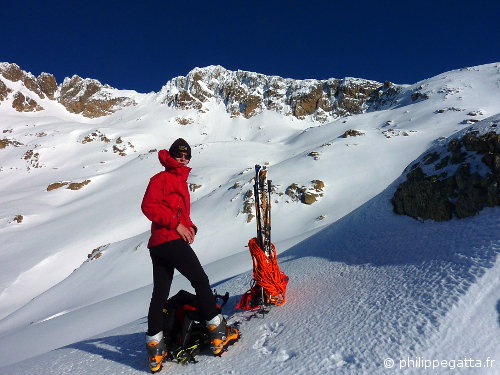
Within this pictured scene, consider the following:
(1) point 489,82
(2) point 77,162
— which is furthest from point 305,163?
(2) point 77,162

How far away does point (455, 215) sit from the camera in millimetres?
3707

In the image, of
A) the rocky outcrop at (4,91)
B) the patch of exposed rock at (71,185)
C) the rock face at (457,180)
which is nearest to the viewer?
the rock face at (457,180)

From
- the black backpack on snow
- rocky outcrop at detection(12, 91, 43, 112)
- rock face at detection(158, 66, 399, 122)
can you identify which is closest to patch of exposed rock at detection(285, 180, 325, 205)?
the black backpack on snow

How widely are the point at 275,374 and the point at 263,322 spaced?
95 centimetres

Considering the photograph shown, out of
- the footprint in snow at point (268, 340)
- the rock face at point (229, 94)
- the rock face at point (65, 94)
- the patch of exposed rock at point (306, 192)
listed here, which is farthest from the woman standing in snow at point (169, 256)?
the rock face at point (65, 94)

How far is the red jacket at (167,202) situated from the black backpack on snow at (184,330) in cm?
77

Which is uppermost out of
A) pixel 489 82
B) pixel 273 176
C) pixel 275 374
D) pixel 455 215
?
pixel 489 82

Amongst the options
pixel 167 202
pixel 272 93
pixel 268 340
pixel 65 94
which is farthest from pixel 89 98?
pixel 268 340

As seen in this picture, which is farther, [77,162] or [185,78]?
[185,78]

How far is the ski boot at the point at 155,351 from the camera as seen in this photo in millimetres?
2904

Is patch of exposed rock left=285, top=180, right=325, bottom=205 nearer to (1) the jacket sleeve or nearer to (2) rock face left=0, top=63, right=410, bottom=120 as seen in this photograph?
(1) the jacket sleeve

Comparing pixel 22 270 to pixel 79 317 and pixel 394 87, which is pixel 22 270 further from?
pixel 394 87

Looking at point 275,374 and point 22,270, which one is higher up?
point 22,270

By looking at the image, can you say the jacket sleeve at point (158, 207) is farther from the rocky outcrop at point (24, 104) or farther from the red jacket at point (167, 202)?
the rocky outcrop at point (24, 104)
